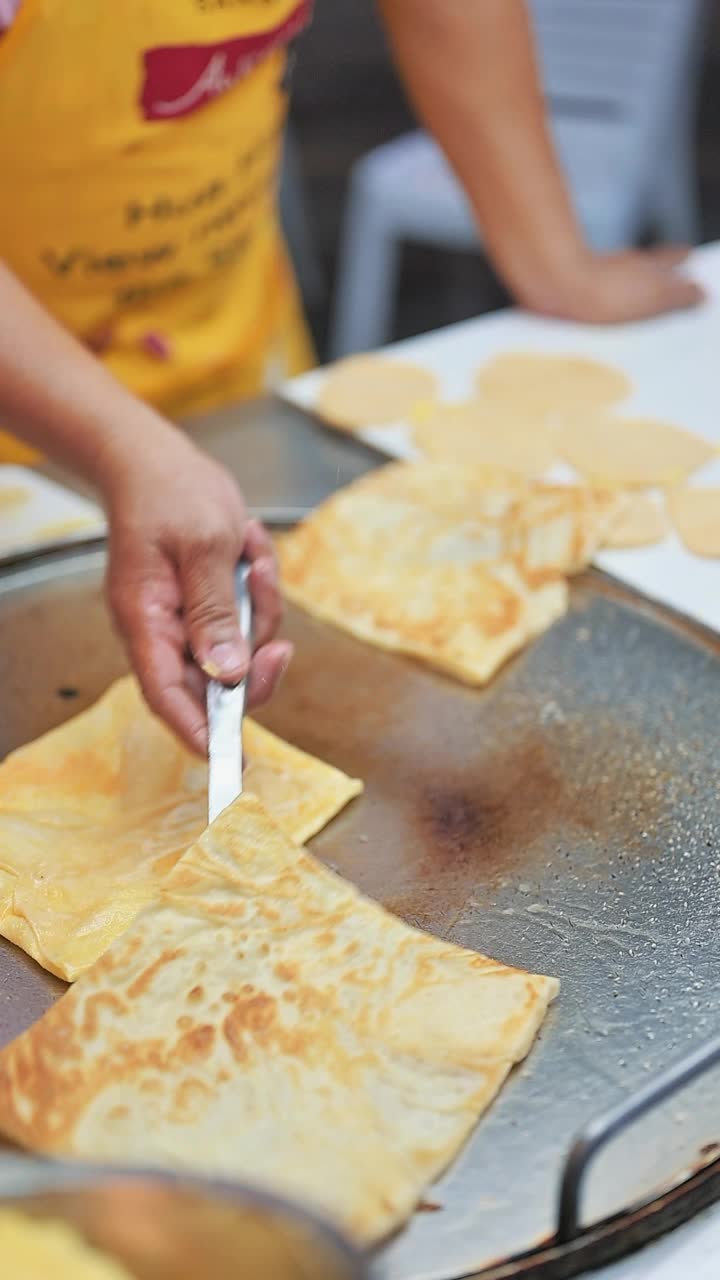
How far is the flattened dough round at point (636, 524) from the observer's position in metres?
1.51

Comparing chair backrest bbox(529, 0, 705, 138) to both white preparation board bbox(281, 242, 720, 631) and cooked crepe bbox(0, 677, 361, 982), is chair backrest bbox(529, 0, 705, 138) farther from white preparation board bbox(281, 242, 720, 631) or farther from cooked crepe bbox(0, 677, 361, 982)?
cooked crepe bbox(0, 677, 361, 982)

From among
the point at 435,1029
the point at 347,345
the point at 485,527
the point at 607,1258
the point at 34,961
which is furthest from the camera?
the point at 347,345

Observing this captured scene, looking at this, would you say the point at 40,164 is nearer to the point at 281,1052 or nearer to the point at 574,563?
the point at 574,563

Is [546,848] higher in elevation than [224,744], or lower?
lower

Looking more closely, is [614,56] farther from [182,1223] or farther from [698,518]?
[182,1223]

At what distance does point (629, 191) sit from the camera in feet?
11.0

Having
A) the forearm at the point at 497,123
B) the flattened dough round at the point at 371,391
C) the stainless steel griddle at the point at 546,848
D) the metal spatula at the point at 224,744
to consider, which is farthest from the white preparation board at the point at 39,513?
the forearm at the point at 497,123

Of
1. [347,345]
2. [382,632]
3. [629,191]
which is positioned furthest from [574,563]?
[629,191]

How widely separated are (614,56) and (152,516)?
3.01 meters

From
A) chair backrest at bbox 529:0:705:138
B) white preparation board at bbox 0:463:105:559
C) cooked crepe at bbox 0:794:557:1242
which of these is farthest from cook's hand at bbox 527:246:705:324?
Result: chair backrest at bbox 529:0:705:138

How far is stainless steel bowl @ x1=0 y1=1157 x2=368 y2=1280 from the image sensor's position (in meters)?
0.55

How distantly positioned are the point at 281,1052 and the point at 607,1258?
0.24m

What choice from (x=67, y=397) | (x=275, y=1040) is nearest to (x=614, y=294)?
(x=67, y=397)

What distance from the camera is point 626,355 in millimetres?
1904
